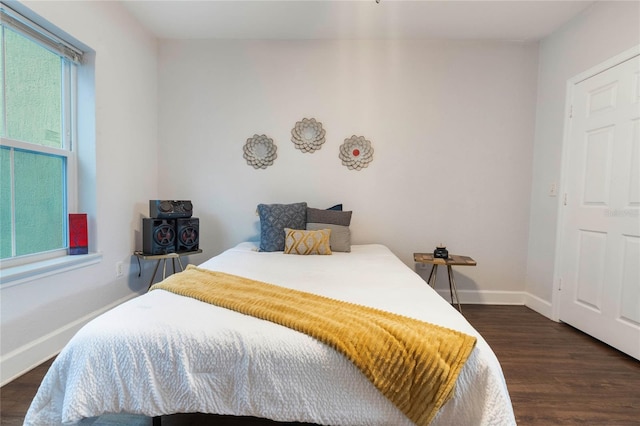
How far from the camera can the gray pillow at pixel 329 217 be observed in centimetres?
284

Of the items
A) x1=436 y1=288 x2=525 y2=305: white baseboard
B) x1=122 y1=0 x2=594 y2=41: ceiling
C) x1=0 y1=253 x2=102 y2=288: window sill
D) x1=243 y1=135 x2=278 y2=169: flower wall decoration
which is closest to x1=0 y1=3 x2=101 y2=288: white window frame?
x1=0 y1=253 x2=102 y2=288: window sill

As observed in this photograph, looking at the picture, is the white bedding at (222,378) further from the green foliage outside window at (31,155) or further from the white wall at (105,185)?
the green foliage outside window at (31,155)

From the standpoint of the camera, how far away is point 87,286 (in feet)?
7.50

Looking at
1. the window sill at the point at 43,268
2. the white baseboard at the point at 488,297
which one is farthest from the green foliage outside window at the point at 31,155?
the white baseboard at the point at 488,297

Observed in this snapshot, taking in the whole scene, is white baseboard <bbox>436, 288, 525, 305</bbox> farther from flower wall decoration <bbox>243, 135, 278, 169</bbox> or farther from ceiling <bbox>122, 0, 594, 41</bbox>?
ceiling <bbox>122, 0, 594, 41</bbox>

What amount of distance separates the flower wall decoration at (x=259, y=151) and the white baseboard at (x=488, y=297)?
2232 mm

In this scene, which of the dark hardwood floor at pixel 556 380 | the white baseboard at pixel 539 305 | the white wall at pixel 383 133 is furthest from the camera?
the white wall at pixel 383 133

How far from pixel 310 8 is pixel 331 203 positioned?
1742 millimetres

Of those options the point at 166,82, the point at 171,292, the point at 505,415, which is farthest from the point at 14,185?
the point at 505,415

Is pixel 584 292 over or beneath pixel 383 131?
beneath

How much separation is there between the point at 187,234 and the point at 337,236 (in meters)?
1.40

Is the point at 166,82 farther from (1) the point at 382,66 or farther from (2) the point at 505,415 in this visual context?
(2) the point at 505,415

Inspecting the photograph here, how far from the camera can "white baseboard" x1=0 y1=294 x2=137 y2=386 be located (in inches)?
65.9

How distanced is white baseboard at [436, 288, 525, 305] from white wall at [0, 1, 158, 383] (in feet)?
10.1
